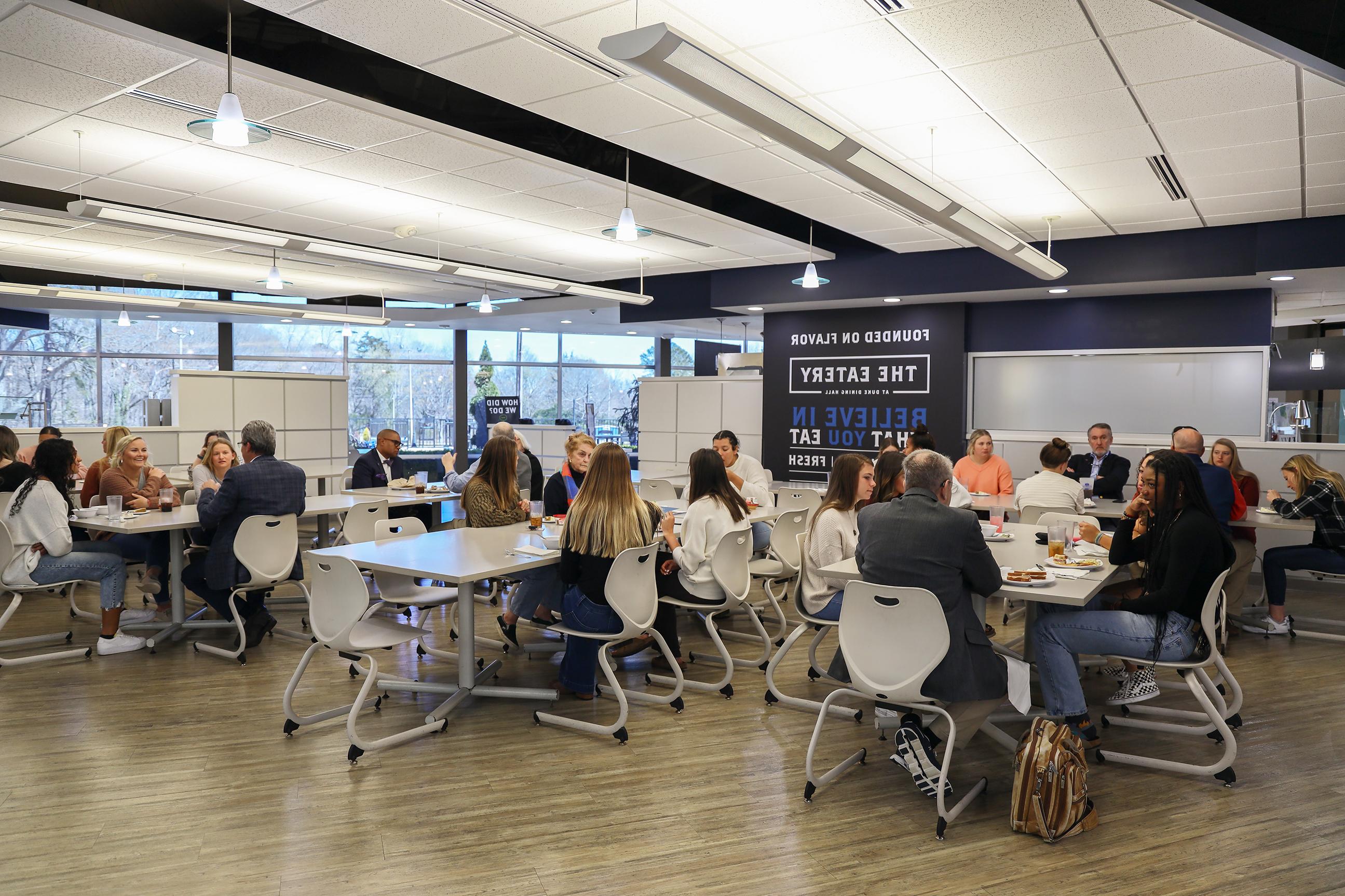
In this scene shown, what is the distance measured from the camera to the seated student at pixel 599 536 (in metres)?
4.04

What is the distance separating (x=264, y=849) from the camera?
2934 millimetres

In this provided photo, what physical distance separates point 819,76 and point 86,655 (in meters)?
5.29

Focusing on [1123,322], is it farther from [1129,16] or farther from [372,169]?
[372,169]

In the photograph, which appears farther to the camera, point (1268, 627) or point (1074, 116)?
point (1268, 627)

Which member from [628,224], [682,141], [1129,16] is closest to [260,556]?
[628,224]

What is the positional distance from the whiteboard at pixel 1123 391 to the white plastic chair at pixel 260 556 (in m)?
7.00

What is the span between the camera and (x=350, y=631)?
12.3 ft

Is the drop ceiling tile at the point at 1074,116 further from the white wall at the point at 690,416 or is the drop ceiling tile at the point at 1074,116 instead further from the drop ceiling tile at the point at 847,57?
the white wall at the point at 690,416

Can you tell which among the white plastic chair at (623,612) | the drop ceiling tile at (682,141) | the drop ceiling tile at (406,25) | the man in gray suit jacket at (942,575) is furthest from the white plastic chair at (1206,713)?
the drop ceiling tile at (406,25)

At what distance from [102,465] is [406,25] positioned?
4558mm

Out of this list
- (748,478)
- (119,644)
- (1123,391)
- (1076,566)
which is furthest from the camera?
(1123,391)

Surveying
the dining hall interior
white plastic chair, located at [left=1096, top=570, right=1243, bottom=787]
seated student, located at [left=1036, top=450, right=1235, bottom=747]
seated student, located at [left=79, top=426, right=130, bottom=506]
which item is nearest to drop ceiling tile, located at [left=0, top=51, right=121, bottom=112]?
the dining hall interior

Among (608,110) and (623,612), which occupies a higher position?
(608,110)

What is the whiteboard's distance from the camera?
8039 millimetres
